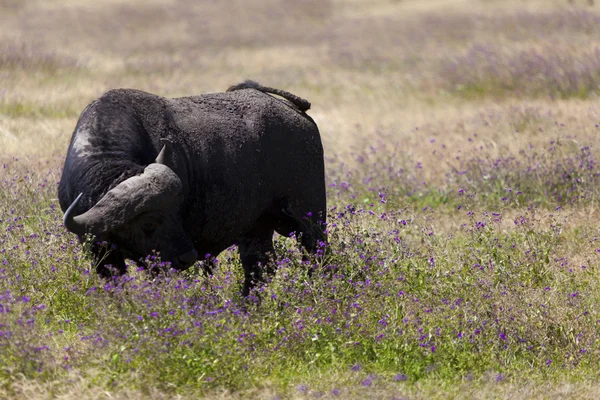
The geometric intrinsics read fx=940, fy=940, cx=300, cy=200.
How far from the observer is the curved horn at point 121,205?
20.9 feet

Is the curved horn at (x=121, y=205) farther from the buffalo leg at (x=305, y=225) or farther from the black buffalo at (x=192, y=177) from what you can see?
the buffalo leg at (x=305, y=225)

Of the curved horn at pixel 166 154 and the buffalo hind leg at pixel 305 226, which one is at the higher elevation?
the curved horn at pixel 166 154

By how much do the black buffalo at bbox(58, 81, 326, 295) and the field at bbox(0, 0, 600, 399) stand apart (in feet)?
0.89

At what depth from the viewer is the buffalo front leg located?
8.67m

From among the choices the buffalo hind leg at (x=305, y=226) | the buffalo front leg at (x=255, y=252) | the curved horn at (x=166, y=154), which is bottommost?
the buffalo front leg at (x=255, y=252)

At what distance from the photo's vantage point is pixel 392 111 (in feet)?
61.3

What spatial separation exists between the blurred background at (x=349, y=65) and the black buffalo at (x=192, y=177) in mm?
5023

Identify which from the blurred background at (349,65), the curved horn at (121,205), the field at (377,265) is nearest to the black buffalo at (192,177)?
the curved horn at (121,205)

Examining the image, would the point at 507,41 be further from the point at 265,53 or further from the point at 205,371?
the point at 205,371

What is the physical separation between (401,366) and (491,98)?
13.0 metres

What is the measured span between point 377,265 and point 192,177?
1781 millimetres

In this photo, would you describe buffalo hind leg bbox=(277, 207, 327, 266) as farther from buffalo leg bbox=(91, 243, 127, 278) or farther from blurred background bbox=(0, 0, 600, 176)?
blurred background bbox=(0, 0, 600, 176)

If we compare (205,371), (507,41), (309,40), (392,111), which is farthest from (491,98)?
(309,40)

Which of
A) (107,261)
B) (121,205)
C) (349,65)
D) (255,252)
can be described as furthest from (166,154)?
(349,65)
